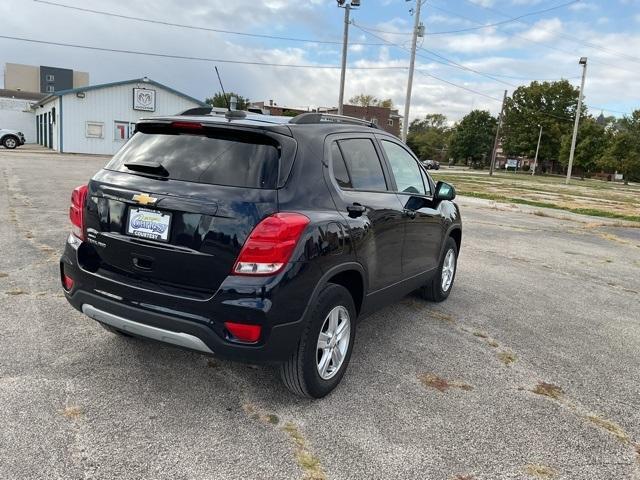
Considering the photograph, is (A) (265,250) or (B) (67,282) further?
(B) (67,282)

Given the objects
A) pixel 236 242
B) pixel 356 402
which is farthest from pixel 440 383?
pixel 236 242

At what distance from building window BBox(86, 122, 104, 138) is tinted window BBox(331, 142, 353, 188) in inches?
1401

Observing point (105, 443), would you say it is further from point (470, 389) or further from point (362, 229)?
point (470, 389)

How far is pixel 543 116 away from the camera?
77500mm

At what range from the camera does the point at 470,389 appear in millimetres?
3566

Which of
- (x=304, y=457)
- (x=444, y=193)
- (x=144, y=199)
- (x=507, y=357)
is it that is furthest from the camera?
(x=444, y=193)

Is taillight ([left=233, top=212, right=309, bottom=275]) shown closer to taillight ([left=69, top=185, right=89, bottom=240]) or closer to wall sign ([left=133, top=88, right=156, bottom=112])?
taillight ([left=69, top=185, right=89, bottom=240])

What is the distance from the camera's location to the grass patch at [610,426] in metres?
3.09

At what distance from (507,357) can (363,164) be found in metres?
2.00

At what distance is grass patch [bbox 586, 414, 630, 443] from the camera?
10.1 ft

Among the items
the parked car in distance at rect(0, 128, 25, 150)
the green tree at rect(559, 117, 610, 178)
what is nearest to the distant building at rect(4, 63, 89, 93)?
the parked car in distance at rect(0, 128, 25, 150)

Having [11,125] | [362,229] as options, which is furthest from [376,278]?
[11,125]

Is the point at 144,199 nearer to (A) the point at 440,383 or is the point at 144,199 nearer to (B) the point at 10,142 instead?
(A) the point at 440,383

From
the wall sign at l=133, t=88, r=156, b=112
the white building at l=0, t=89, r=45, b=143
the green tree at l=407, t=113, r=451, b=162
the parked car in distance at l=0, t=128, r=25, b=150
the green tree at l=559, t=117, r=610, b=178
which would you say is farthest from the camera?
the green tree at l=407, t=113, r=451, b=162
